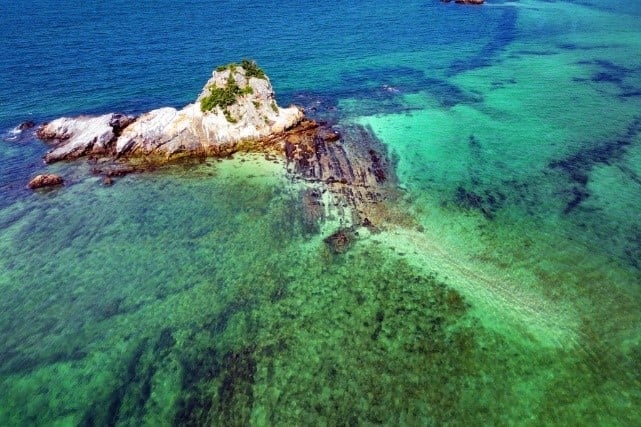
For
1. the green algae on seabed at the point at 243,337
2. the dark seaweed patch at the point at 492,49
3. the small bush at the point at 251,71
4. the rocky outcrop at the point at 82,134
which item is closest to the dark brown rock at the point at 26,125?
the rocky outcrop at the point at 82,134

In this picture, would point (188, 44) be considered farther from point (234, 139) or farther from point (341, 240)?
point (341, 240)

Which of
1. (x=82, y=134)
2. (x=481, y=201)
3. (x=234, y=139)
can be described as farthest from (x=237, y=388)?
(x=82, y=134)

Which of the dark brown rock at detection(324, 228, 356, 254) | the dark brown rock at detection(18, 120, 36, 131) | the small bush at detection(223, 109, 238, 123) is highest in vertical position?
the small bush at detection(223, 109, 238, 123)

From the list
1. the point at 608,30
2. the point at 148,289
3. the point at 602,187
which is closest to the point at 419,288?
the point at 148,289

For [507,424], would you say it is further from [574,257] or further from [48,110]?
[48,110]

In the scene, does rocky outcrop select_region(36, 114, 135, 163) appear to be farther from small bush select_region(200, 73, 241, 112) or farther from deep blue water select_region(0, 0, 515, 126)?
small bush select_region(200, 73, 241, 112)

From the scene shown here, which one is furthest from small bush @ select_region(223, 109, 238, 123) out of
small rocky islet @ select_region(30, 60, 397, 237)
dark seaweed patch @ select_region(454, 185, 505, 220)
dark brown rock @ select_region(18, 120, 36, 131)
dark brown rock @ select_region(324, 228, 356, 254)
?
dark seaweed patch @ select_region(454, 185, 505, 220)

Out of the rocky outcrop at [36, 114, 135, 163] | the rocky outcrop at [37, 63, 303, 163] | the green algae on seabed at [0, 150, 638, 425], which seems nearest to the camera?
the green algae on seabed at [0, 150, 638, 425]
